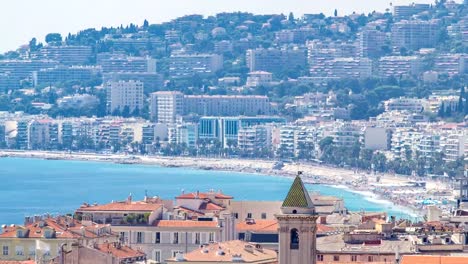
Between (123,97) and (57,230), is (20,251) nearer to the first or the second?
(57,230)

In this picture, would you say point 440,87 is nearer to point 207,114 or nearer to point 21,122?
point 207,114

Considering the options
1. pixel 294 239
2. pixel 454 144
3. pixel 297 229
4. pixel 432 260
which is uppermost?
pixel 297 229

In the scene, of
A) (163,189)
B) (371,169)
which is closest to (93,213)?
(163,189)

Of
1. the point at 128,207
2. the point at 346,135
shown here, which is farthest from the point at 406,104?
the point at 128,207

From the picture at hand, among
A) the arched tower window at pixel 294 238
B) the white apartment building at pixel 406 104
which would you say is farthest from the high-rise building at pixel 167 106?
the arched tower window at pixel 294 238

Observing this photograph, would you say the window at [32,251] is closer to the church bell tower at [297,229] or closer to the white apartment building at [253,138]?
the church bell tower at [297,229]

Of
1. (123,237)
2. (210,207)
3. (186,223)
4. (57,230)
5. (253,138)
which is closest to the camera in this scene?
(57,230)
